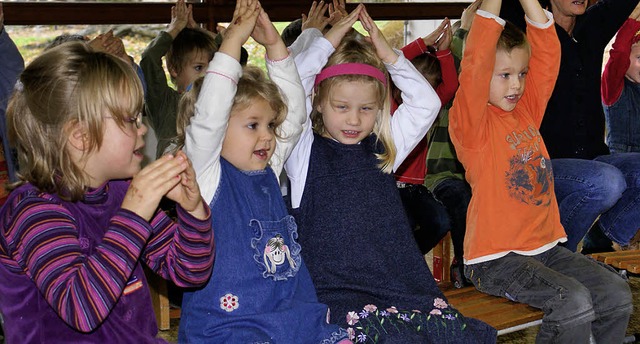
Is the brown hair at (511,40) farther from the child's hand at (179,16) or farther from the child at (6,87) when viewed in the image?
the child at (6,87)

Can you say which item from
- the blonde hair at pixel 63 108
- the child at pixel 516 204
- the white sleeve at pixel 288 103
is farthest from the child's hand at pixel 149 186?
the child at pixel 516 204

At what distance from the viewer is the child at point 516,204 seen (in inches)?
107

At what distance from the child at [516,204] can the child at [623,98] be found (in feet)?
3.22

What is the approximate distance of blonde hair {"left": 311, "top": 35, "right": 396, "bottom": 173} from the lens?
103 inches

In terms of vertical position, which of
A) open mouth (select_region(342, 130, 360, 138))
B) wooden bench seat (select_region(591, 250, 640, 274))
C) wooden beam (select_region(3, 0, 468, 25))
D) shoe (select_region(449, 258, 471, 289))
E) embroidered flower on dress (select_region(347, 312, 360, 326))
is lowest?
shoe (select_region(449, 258, 471, 289))

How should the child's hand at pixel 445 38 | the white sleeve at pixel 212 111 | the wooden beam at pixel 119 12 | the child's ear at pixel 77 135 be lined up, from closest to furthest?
the child's ear at pixel 77 135
the white sleeve at pixel 212 111
the child's hand at pixel 445 38
the wooden beam at pixel 119 12

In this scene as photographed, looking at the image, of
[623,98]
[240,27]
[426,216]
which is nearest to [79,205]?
[240,27]

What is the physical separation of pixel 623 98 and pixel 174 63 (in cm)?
211

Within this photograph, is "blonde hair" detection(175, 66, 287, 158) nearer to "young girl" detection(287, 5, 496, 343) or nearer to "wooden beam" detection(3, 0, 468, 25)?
"young girl" detection(287, 5, 496, 343)

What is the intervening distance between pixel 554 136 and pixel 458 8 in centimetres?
167

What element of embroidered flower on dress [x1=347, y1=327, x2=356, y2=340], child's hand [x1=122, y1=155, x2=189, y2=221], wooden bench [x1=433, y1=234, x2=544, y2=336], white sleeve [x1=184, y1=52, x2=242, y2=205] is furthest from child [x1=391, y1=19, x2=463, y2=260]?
child's hand [x1=122, y1=155, x2=189, y2=221]

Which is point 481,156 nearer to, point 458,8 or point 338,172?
point 338,172

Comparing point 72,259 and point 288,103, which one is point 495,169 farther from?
point 72,259

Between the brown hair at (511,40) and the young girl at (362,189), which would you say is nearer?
the young girl at (362,189)
